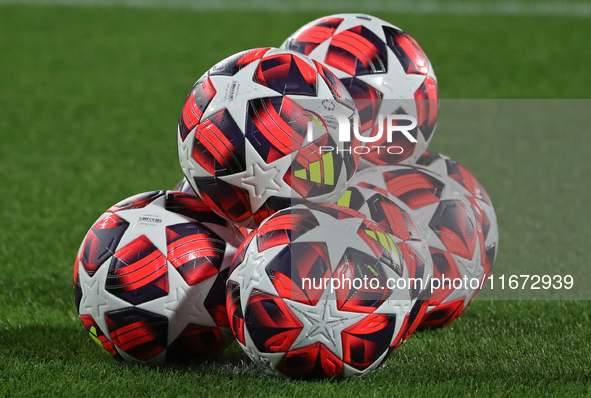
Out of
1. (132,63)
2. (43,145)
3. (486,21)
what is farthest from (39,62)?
(486,21)

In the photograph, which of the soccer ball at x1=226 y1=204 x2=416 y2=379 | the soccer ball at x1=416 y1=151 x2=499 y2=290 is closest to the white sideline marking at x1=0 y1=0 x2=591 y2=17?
the soccer ball at x1=416 y1=151 x2=499 y2=290

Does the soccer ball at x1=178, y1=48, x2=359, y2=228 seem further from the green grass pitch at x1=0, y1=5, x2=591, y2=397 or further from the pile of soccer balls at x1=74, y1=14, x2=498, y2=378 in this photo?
the green grass pitch at x1=0, y1=5, x2=591, y2=397

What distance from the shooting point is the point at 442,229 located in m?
4.43

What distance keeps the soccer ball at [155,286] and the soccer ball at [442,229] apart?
1153 mm

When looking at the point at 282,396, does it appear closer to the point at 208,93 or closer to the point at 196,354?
the point at 196,354

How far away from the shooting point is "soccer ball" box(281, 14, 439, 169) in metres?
4.52

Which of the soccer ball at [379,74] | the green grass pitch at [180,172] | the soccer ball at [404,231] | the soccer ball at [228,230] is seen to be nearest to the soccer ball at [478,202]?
the soccer ball at [379,74]

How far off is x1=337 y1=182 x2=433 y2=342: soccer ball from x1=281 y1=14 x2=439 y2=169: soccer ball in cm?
42

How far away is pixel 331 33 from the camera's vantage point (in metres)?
4.69

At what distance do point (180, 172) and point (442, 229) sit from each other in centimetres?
686

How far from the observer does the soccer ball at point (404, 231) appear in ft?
12.3

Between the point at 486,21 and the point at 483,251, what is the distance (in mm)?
17974

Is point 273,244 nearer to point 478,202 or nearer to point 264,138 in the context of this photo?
point 264,138

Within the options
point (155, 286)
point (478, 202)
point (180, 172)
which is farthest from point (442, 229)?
point (180, 172)
